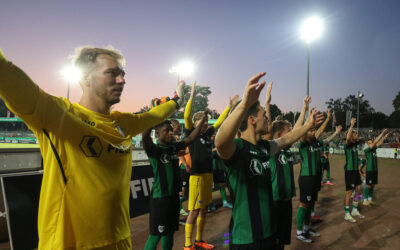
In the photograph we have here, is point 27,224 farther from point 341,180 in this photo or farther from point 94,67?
point 341,180

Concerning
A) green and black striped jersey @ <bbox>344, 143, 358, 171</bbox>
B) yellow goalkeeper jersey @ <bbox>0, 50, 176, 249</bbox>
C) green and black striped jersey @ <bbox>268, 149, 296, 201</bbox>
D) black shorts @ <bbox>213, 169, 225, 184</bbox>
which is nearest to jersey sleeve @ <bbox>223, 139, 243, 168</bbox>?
yellow goalkeeper jersey @ <bbox>0, 50, 176, 249</bbox>

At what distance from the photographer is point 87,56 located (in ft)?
5.59

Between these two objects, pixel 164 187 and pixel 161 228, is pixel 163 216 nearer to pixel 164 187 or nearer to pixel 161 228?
pixel 161 228

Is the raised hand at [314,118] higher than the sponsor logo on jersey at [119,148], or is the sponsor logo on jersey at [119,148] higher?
the raised hand at [314,118]

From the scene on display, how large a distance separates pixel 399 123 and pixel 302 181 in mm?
86717

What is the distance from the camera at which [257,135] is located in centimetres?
256

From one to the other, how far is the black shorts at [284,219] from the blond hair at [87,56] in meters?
3.59

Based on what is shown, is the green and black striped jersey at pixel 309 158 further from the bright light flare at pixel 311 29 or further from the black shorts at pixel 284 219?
the bright light flare at pixel 311 29

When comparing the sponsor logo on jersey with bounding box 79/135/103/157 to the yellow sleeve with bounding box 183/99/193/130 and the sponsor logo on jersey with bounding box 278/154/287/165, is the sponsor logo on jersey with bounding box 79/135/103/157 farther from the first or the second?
the sponsor logo on jersey with bounding box 278/154/287/165

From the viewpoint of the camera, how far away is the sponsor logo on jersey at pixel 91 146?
57.4 inches

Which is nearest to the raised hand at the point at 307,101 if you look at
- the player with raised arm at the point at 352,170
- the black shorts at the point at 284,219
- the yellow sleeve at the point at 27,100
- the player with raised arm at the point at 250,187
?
the black shorts at the point at 284,219

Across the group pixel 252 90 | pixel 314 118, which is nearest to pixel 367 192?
pixel 314 118

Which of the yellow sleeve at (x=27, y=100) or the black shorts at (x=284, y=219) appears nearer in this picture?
the yellow sleeve at (x=27, y=100)

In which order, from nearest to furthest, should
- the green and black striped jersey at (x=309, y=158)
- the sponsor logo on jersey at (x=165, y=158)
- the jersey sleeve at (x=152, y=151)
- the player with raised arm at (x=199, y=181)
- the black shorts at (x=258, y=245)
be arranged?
the black shorts at (x=258, y=245)
the jersey sleeve at (x=152, y=151)
the sponsor logo on jersey at (x=165, y=158)
the player with raised arm at (x=199, y=181)
the green and black striped jersey at (x=309, y=158)
